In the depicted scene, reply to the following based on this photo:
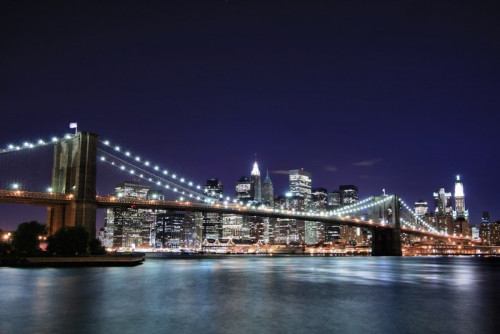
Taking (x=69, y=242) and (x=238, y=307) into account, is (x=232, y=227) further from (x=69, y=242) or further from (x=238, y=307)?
(x=238, y=307)

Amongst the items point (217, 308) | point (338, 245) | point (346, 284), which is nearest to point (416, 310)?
point (217, 308)

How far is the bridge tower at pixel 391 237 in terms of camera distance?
95.9 meters

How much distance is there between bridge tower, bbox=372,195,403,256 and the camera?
95938mm

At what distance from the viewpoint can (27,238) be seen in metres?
49.6

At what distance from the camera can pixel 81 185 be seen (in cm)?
5469

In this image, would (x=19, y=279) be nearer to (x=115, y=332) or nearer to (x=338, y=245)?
(x=115, y=332)

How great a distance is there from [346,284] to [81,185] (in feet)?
111

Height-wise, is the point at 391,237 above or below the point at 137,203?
below

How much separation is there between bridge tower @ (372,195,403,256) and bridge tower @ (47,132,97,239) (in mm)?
59620

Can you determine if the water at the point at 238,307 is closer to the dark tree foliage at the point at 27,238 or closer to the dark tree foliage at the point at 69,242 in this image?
the dark tree foliage at the point at 69,242

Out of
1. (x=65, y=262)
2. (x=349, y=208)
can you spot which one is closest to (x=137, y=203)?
(x=65, y=262)

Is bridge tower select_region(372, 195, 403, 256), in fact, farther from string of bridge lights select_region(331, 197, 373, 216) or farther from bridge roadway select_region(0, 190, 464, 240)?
string of bridge lights select_region(331, 197, 373, 216)

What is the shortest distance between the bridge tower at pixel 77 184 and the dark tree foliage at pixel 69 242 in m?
4.58

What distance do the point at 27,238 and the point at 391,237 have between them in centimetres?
6939
